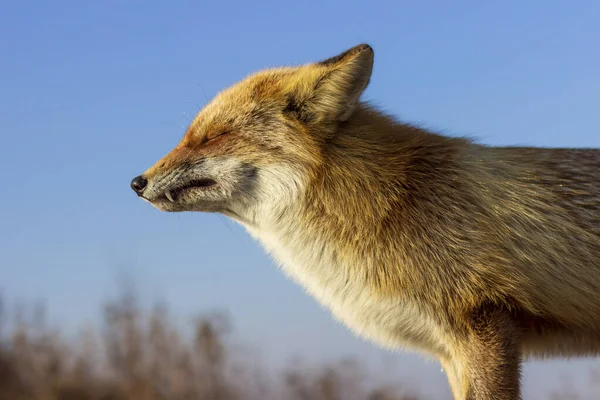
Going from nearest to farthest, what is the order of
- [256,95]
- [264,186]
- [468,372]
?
[468,372], [264,186], [256,95]

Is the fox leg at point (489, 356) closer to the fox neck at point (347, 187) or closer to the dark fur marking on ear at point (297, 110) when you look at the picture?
the fox neck at point (347, 187)

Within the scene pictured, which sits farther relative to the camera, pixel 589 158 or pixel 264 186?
pixel 589 158

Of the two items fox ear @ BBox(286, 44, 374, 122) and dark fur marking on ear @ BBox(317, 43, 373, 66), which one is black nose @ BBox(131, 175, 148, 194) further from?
dark fur marking on ear @ BBox(317, 43, 373, 66)

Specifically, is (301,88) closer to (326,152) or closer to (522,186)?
(326,152)

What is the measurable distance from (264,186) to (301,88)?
80 cm

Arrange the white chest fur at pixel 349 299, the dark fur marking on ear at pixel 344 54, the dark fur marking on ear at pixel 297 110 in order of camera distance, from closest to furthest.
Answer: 1. the dark fur marking on ear at pixel 344 54
2. the white chest fur at pixel 349 299
3. the dark fur marking on ear at pixel 297 110

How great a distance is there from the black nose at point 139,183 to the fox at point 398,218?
0.05ft

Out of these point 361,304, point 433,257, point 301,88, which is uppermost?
point 301,88

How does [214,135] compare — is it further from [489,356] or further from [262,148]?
[489,356]

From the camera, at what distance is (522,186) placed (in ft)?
16.5

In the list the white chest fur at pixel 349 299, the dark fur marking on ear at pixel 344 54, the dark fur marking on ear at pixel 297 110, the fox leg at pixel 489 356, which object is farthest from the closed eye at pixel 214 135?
the fox leg at pixel 489 356

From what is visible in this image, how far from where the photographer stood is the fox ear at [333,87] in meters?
4.59

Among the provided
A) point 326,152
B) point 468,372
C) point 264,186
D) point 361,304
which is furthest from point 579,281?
point 264,186

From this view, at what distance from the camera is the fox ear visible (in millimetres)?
4594
